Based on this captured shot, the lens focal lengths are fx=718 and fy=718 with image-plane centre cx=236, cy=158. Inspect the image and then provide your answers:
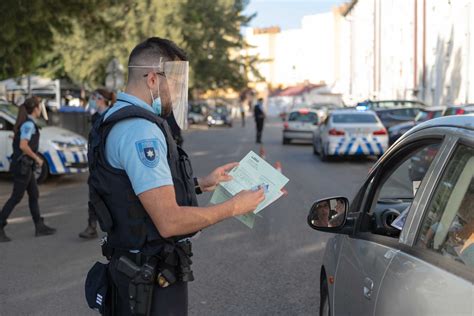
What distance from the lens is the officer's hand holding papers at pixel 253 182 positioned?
3.13 metres

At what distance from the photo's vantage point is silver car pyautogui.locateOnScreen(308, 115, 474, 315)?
2.50 m

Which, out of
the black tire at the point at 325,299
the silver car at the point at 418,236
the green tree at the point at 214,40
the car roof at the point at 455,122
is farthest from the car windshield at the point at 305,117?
the car roof at the point at 455,122

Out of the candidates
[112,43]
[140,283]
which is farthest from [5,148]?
[112,43]

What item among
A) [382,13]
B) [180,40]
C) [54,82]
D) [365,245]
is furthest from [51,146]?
[382,13]

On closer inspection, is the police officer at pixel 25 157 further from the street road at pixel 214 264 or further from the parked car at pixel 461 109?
the parked car at pixel 461 109

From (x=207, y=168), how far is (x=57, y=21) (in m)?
5.49

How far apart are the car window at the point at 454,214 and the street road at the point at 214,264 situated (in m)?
3.18

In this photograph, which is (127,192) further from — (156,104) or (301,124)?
(301,124)

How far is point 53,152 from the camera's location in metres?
15.2

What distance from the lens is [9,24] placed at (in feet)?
54.5

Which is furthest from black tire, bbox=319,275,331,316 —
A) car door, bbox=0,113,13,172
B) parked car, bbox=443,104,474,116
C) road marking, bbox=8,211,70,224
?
car door, bbox=0,113,13,172

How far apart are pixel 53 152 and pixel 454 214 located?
43.8ft

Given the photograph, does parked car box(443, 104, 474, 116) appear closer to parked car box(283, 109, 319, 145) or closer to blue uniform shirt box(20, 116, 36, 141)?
blue uniform shirt box(20, 116, 36, 141)

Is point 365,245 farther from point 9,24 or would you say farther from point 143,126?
point 9,24
